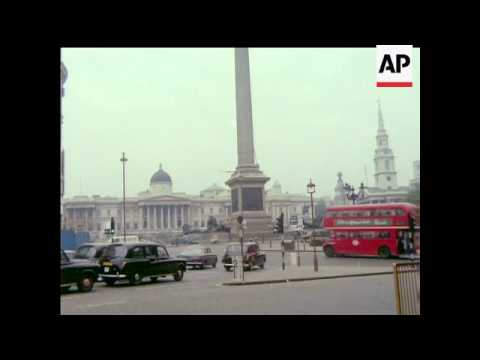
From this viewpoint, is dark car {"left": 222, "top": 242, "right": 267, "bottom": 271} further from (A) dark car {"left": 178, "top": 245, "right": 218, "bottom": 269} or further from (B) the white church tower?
(B) the white church tower

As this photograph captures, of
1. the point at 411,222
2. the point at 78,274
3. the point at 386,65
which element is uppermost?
the point at 386,65

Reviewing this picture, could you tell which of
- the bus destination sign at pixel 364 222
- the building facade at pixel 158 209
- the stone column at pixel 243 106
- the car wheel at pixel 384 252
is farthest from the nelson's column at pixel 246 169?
the building facade at pixel 158 209

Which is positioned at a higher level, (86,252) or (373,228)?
(373,228)

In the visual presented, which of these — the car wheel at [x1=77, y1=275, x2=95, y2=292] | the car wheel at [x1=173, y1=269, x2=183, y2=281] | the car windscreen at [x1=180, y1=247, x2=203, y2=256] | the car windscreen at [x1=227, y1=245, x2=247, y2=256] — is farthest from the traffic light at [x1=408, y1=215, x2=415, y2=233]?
the car wheel at [x1=77, y1=275, x2=95, y2=292]

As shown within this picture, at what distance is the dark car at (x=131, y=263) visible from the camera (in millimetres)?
19516

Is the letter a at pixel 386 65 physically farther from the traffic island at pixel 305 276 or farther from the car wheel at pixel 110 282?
the car wheel at pixel 110 282

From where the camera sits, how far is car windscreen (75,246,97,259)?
20300 mm

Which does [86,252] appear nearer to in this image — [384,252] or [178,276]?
[178,276]

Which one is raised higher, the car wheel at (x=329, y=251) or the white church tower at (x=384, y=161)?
the white church tower at (x=384, y=161)

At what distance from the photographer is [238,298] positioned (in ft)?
48.8

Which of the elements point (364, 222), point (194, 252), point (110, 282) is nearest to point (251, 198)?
point (364, 222)

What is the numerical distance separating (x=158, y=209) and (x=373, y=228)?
105007mm
